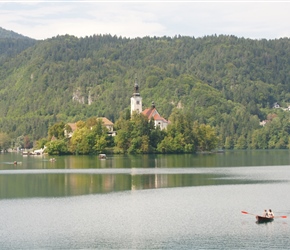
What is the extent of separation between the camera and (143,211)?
57.3m

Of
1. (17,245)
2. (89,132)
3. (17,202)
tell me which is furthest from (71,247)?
(89,132)

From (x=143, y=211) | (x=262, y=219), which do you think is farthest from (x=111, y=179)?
(x=262, y=219)

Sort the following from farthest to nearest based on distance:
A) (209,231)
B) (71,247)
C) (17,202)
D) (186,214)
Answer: (17,202) → (186,214) → (209,231) → (71,247)

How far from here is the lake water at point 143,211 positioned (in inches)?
1793

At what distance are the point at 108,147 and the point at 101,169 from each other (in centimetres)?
6505

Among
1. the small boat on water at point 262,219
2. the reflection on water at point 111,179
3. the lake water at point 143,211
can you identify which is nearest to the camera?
the lake water at point 143,211

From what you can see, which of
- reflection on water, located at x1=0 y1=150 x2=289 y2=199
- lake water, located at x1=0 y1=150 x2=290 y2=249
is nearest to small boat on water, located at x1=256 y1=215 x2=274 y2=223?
lake water, located at x1=0 y1=150 x2=290 y2=249

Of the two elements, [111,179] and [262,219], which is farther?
[111,179]

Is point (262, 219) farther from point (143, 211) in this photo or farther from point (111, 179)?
point (111, 179)

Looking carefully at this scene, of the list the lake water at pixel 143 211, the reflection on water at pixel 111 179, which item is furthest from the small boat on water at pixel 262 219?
the reflection on water at pixel 111 179

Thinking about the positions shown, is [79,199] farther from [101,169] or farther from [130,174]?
[101,169]

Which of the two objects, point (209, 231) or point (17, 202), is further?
point (17, 202)

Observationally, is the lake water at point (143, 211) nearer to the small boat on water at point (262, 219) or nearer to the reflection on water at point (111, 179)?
the reflection on water at point (111, 179)

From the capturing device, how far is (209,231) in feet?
158
